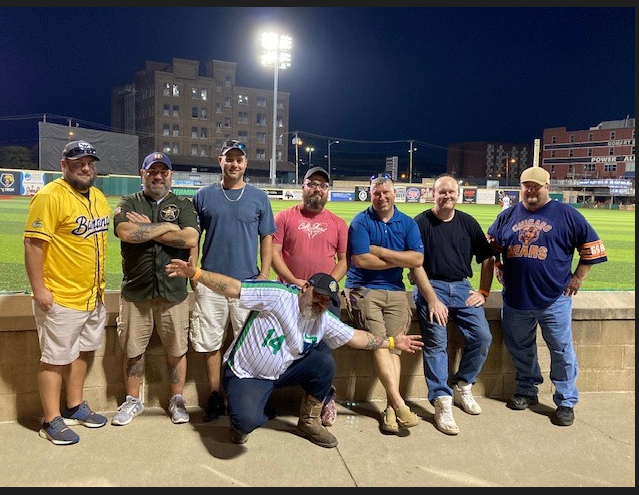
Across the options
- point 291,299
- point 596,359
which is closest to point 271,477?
point 291,299

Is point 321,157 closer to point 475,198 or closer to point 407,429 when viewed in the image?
point 475,198

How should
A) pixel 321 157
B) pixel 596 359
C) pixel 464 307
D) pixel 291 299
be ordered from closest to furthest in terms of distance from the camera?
pixel 291 299 → pixel 464 307 → pixel 596 359 → pixel 321 157

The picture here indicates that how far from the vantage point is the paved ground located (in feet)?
10.6

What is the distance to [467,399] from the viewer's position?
4375 mm

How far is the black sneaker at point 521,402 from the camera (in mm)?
4486

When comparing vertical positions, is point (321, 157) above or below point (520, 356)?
above

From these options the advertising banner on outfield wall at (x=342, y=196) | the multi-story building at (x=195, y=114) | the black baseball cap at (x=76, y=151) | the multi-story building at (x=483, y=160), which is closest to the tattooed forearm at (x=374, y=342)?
the black baseball cap at (x=76, y=151)

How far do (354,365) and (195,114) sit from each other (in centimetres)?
8863

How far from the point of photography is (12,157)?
7388 cm

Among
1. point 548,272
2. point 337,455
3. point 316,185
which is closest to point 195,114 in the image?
point 316,185

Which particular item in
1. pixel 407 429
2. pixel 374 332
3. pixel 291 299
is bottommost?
pixel 407 429

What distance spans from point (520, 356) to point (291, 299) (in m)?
2.22

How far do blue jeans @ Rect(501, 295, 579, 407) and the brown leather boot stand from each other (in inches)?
72.0

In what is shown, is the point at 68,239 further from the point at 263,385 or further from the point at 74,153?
the point at 263,385
